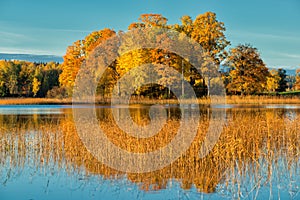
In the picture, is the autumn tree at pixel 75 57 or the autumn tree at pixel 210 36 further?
the autumn tree at pixel 75 57

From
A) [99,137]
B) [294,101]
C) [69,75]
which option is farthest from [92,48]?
[99,137]

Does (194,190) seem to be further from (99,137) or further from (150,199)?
(99,137)

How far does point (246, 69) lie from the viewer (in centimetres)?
4397

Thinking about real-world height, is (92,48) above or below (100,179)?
above

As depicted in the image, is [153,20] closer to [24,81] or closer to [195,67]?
[195,67]

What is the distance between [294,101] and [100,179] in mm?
36126

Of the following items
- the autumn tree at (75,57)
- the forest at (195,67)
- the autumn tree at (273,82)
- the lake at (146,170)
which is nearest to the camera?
the lake at (146,170)

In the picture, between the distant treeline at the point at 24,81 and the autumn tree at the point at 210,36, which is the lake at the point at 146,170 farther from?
the distant treeline at the point at 24,81

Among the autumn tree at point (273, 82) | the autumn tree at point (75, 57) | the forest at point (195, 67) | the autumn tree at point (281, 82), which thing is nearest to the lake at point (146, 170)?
the forest at point (195, 67)

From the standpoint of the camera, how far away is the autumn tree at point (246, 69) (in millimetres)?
43344

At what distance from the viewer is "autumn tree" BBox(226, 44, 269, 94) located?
43344 millimetres

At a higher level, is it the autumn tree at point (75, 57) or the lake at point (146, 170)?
the autumn tree at point (75, 57)

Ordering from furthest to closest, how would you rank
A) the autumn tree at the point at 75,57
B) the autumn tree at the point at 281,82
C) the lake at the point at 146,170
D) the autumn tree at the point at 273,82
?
the autumn tree at the point at 281,82 < the autumn tree at the point at 273,82 < the autumn tree at the point at 75,57 < the lake at the point at 146,170

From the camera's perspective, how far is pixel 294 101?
134ft
